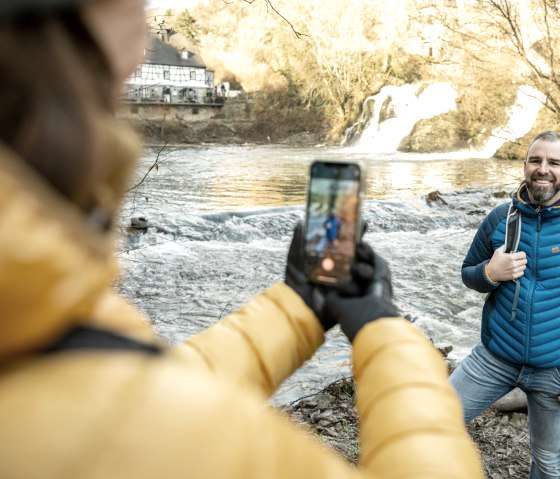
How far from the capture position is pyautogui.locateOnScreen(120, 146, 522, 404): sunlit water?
7.29m

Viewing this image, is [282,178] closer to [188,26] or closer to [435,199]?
[435,199]

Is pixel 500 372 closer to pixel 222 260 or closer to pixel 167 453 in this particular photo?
pixel 167 453

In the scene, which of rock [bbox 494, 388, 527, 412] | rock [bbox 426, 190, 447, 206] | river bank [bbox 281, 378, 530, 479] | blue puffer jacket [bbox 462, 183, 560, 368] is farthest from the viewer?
rock [bbox 426, 190, 447, 206]

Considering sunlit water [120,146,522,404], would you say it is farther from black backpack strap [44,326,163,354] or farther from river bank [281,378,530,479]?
black backpack strap [44,326,163,354]

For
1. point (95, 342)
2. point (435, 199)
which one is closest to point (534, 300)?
point (95, 342)

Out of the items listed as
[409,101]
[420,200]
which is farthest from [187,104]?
[420,200]

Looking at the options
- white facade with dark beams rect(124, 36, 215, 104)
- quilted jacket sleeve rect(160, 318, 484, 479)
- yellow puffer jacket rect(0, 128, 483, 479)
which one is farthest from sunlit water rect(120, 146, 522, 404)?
white facade with dark beams rect(124, 36, 215, 104)

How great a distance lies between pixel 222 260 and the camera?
1052 cm

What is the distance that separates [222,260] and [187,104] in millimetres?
35912

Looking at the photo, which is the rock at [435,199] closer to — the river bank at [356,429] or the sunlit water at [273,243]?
the sunlit water at [273,243]

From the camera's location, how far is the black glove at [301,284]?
4.48ft

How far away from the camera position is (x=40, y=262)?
1.79 ft

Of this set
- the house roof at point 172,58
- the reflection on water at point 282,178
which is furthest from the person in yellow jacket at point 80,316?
the house roof at point 172,58

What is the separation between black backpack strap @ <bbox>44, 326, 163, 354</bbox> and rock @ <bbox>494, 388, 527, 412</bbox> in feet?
13.2
